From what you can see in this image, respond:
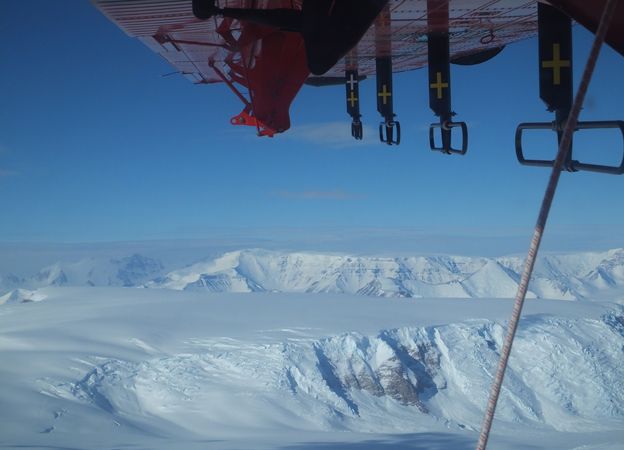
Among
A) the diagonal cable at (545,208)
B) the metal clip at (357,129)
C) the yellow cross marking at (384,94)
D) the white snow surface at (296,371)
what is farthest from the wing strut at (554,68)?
the white snow surface at (296,371)

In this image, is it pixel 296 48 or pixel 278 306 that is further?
pixel 278 306

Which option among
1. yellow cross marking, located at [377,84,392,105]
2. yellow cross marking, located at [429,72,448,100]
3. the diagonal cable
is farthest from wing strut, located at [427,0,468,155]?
the diagonal cable

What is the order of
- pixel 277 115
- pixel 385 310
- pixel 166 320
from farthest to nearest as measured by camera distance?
pixel 385 310 < pixel 166 320 < pixel 277 115

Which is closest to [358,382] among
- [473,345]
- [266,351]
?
[473,345]

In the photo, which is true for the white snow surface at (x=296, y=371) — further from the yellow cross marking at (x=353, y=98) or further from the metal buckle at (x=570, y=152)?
the metal buckle at (x=570, y=152)

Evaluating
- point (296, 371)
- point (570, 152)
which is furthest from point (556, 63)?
point (296, 371)

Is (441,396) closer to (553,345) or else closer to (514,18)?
(553,345)
